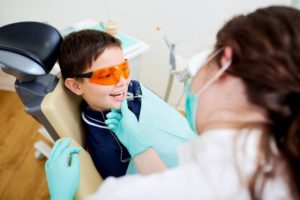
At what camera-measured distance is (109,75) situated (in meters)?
0.97

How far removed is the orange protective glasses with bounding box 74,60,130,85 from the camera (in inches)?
37.2

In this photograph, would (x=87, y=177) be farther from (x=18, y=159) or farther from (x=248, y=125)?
(x=18, y=159)

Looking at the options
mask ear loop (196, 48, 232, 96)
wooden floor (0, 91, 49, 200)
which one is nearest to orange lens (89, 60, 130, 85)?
mask ear loop (196, 48, 232, 96)

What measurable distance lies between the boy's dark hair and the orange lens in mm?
57

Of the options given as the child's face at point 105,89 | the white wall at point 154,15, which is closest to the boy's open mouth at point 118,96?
the child's face at point 105,89

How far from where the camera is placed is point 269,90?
46cm

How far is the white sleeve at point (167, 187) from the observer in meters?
0.49

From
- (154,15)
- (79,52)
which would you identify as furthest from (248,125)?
(154,15)

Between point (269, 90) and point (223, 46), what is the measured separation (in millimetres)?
153

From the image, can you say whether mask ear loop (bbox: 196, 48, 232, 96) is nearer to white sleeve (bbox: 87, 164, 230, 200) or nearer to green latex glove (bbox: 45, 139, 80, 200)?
white sleeve (bbox: 87, 164, 230, 200)

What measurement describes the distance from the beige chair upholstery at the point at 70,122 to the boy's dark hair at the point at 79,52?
84mm

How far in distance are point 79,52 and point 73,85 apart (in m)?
0.14

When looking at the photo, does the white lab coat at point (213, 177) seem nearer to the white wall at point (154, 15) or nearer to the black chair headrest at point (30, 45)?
the black chair headrest at point (30, 45)

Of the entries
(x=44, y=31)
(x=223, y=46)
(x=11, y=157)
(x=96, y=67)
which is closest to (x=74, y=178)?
(x=96, y=67)
